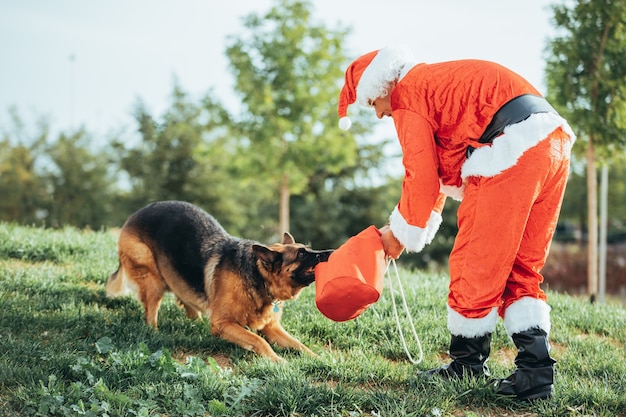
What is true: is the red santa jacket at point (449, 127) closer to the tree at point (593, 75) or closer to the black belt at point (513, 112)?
the black belt at point (513, 112)

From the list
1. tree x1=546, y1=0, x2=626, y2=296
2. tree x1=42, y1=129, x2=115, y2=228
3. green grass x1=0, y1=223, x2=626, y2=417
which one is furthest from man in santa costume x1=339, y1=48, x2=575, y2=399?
tree x1=42, y1=129, x2=115, y2=228

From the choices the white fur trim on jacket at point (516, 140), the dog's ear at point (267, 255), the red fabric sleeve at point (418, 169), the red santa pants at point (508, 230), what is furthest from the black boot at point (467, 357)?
the dog's ear at point (267, 255)

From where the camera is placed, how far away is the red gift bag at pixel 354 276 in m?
3.88

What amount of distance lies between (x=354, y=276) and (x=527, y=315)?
1.15 meters

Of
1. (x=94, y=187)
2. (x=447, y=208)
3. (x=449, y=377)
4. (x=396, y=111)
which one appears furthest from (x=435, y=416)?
(x=94, y=187)

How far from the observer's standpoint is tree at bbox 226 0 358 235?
18.3 meters

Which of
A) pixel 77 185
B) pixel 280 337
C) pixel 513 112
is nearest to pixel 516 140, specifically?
pixel 513 112

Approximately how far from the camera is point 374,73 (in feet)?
13.2

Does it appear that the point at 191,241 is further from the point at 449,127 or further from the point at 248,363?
the point at 449,127

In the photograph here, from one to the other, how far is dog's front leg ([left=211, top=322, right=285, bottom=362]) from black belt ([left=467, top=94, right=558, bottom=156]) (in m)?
2.27

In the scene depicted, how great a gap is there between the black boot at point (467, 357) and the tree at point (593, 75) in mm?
9082

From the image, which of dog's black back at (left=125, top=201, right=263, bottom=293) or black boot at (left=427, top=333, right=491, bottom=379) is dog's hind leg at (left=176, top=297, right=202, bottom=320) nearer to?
dog's black back at (left=125, top=201, right=263, bottom=293)

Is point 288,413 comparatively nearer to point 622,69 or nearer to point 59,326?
point 59,326

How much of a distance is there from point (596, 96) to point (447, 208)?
1562 centimetres
